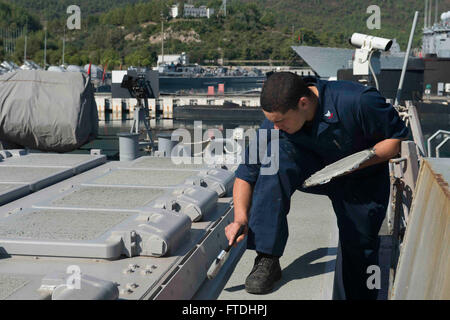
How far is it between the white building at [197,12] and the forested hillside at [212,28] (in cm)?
225

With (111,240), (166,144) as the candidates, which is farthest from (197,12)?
(111,240)

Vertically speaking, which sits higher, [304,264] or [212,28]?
[212,28]

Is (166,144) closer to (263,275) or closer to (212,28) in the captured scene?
(263,275)

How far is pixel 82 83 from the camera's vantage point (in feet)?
31.7

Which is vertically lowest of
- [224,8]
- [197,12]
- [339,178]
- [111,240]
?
[111,240]

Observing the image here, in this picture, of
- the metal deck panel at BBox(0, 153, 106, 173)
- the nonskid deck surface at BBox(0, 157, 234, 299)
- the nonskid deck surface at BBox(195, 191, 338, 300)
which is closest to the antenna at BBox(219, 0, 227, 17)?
the metal deck panel at BBox(0, 153, 106, 173)

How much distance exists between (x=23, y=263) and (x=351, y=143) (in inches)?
79.9

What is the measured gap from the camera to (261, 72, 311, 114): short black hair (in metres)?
2.95

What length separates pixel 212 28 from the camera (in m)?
141

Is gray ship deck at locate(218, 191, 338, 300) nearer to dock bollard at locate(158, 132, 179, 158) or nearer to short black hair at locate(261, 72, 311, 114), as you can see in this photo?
short black hair at locate(261, 72, 311, 114)

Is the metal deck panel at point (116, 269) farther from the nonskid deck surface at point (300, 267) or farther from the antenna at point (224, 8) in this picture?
the antenna at point (224, 8)

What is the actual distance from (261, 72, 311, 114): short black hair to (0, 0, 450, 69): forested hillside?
105 meters

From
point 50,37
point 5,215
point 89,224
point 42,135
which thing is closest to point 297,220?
point 89,224

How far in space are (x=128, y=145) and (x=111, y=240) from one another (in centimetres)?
428
